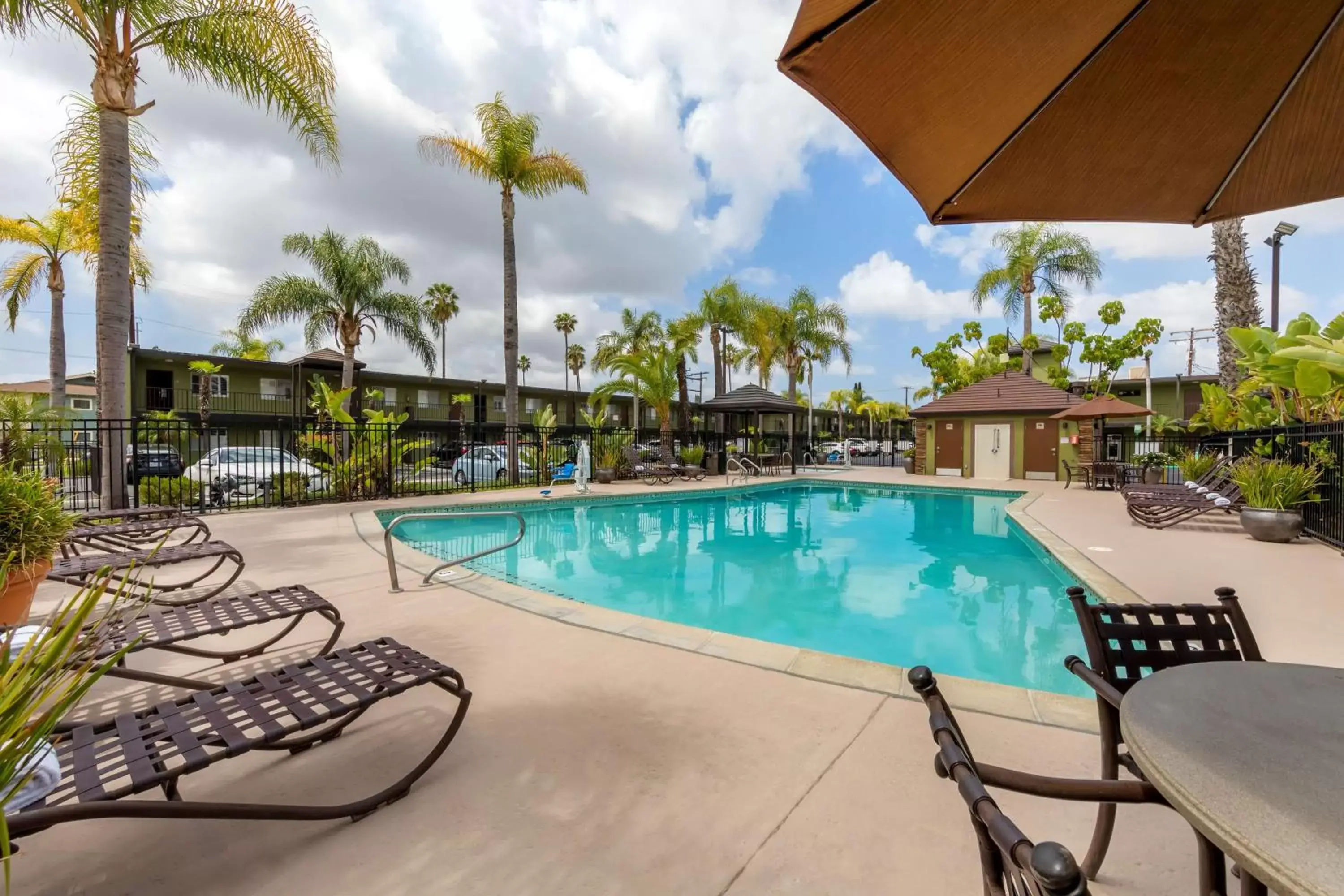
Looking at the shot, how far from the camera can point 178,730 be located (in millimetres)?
1794

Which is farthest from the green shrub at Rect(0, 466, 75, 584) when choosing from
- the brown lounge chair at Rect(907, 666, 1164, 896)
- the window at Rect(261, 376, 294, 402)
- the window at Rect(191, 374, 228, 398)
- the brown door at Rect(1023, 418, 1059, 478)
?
the window at Rect(261, 376, 294, 402)

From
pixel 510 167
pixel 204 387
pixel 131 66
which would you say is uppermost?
pixel 510 167

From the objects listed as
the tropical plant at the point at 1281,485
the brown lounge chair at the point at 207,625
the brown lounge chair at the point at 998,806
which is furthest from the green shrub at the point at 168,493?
the tropical plant at the point at 1281,485

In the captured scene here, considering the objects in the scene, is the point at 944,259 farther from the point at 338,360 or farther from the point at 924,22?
the point at 338,360

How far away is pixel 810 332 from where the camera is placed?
28.0m

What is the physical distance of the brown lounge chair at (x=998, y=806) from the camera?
0.55m

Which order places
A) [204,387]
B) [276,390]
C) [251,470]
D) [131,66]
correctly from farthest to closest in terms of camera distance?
[276,390] < [204,387] < [251,470] < [131,66]

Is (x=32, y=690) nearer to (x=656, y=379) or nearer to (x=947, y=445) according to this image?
(x=656, y=379)

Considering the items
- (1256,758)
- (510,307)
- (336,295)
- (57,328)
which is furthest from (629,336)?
(1256,758)

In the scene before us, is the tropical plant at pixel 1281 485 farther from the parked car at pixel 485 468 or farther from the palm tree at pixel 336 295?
the palm tree at pixel 336 295

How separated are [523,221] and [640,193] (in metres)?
3.63

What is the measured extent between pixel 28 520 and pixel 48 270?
20.8 m

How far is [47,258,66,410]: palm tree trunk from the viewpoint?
1694 cm

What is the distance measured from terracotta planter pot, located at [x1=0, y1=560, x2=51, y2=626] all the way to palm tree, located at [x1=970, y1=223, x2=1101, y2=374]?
29.2 m
